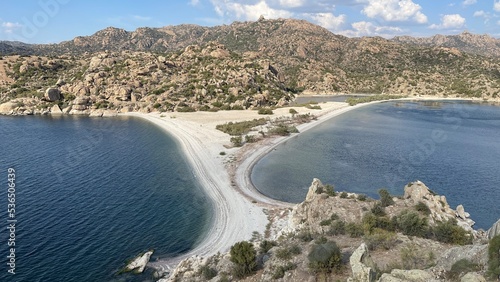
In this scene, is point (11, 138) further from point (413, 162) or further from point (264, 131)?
point (413, 162)

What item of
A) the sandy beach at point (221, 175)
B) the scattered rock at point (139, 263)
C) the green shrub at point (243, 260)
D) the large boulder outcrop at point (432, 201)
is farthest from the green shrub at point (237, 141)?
the green shrub at point (243, 260)

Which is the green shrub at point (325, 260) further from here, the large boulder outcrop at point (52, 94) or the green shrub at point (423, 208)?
the large boulder outcrop at point (52, 94)

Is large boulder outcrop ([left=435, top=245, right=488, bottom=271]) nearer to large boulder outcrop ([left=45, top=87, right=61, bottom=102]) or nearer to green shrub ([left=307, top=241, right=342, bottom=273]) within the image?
green shrub ([left=307, top=241, right=342, bottom=273])

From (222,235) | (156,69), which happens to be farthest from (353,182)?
(156,69)

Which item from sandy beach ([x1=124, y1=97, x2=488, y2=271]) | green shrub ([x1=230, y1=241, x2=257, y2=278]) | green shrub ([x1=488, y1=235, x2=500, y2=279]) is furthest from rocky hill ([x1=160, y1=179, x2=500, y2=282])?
sandy beach ([x1=124, y1=97, x2=488, y2=271])

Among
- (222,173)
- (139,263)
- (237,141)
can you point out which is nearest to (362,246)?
(139,263)

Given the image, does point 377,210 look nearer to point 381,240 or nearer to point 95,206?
point 381,240

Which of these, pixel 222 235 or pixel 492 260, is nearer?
pixel 492 260
